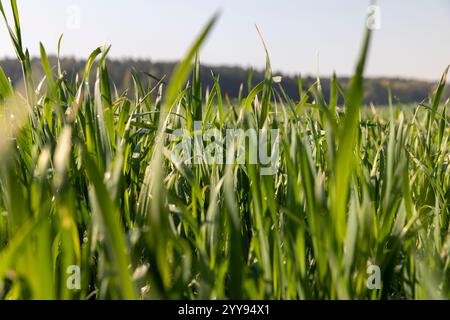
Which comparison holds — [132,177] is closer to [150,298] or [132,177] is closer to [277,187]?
[277,187]

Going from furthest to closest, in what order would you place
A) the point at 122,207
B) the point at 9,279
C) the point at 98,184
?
the point at 122,207
the point at 9,279
the point at 98,184

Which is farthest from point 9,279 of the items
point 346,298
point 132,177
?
point 346,298

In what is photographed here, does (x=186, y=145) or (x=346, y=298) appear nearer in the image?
(x=346, y=298)

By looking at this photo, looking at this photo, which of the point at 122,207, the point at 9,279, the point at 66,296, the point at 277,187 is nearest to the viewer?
the point at 66,296

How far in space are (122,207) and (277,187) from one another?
0.26m

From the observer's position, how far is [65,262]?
18.0 inches

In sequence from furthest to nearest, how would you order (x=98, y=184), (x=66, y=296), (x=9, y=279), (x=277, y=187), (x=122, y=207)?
(x=277, y=187) → (x=122, y=207) → (x=9, y=279) → (x=66, y=296) → (x=98, y=184)

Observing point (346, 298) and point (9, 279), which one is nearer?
point (346, 298)

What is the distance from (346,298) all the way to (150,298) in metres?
0.18
